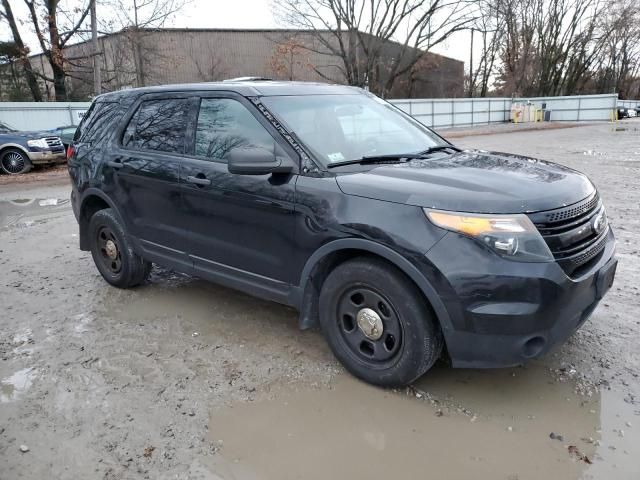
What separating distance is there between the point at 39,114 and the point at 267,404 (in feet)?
67.4

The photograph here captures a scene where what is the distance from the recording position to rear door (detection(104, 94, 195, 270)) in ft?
13.7

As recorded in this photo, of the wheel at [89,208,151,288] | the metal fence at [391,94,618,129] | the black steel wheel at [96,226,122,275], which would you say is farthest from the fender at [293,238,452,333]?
the metal fence at [391,94,618,129]

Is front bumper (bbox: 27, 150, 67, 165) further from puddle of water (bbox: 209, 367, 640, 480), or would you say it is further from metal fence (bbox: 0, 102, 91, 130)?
puddle of water (bbox: 209, 367, 640, 480)

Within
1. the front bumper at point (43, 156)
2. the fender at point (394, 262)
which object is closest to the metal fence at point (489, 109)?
the front bumper at point (43, 156)

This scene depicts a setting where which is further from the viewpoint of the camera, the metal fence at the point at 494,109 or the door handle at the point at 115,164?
the metal fence at the point at 494,109

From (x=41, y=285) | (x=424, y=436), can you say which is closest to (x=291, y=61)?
(x=41, y=285)

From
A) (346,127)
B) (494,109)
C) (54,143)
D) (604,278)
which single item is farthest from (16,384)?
(494,109)

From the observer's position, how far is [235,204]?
3.68 m

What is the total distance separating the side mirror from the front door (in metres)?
0.11

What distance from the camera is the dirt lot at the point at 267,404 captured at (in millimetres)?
2625

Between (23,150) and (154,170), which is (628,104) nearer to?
(23,150)

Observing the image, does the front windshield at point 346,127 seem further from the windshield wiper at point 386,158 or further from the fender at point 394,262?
the fender at point 394,262

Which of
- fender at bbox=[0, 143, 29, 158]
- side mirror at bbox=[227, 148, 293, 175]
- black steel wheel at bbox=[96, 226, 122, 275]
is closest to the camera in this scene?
side mirror at bbox=[227, 148, 293, 175]

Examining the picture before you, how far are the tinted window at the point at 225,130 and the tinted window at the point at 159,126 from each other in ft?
0.75
